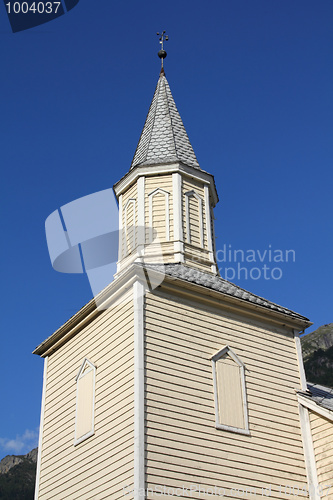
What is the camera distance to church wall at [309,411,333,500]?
1449 centimetres

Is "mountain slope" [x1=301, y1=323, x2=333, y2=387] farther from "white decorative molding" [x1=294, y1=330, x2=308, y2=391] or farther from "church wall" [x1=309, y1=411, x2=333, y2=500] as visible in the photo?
"church wall" [x1=309, y1=411, x2=333, y2=500]

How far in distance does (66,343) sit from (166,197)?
16.8 ft

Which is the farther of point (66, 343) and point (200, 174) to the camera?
point (200, 174)

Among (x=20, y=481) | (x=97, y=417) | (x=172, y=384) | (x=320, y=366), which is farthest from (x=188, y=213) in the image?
(x=320, y=366)

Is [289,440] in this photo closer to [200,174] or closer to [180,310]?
[180,310]

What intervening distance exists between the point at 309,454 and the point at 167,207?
25.5 feet

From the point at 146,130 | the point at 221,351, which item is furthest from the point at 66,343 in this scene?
the point at 146,130

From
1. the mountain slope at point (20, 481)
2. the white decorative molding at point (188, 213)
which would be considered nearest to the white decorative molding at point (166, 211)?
the white decorative molding at point (188, 213)

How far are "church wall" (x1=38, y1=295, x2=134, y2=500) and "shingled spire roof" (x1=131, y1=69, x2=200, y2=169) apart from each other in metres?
6.20

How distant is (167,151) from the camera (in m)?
20.1

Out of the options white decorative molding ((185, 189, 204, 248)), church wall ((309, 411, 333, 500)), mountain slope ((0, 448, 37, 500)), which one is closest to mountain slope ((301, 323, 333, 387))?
mountain slope ((0, 448, 37, 500))

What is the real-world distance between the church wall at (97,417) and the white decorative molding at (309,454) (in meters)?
4.77

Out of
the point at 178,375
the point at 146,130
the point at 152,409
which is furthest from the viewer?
the point at 146,130

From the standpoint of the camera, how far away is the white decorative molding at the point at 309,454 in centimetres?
1465
